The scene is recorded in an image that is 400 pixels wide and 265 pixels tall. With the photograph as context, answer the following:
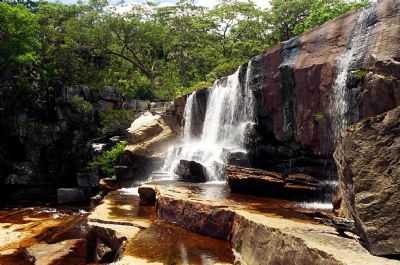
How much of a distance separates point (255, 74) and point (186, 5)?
24.7 m

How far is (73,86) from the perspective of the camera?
2936cm

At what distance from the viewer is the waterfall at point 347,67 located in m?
13.3

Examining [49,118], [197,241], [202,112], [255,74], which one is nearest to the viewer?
[197,241]

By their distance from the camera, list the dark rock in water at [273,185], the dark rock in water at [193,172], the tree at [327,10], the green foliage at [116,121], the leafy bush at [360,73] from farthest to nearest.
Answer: the tree at [327,10]
the green foliage at [116,121]
the dark rock in water at [193,172]
the dark rock in water at [273,185]
the leafy bush at [360,73]

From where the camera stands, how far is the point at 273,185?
508 inches

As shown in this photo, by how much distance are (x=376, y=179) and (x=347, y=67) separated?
9.45m

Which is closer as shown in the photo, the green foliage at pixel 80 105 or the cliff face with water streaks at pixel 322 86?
the cliff face with water streaks at pixel 322 86

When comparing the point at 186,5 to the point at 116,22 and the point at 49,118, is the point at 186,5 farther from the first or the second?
the point at 49,118

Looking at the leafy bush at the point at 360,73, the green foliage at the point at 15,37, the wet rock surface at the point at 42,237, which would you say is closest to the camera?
the wet rock surface at the point at 42,237

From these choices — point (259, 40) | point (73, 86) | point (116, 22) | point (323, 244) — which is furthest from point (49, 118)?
point (323, 244)

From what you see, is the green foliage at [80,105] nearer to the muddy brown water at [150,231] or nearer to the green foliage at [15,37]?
the green foliage at [15,37]

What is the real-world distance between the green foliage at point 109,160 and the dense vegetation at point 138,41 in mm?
8154

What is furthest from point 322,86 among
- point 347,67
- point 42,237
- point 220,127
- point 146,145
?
point 146,145

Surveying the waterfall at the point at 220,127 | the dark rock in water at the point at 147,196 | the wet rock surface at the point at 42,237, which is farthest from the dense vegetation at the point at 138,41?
the dark rock in water at the point at 147,196
